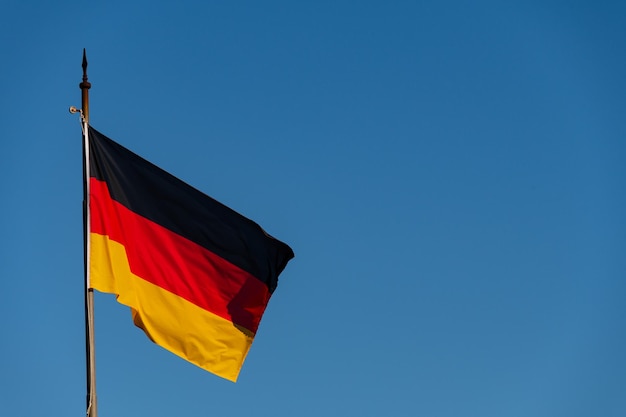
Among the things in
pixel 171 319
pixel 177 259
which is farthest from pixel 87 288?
pixel 177 259

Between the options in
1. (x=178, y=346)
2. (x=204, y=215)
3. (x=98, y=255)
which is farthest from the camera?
(x=204, y=215)

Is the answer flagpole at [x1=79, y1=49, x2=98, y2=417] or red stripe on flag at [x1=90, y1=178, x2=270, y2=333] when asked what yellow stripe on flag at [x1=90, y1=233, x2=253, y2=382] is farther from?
flagpole at [x1=79, y1=49, x2=98, y2=417]

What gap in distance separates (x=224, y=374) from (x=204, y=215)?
2824 millimetres

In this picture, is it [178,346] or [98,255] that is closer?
[98,255]

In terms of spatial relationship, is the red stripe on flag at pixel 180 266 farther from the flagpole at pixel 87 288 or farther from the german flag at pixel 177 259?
the flagpole at pixel 87 288

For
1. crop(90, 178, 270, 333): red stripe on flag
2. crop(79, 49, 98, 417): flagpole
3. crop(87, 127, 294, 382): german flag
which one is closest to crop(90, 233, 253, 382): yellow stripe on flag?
crop(87, 127, 294, 382): german flag

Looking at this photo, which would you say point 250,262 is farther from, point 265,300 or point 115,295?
point 115,295

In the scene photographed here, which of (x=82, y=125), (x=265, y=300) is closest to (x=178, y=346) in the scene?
(x=265, y=300)

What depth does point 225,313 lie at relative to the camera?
1966 cm

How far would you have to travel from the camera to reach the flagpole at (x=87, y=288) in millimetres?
15922

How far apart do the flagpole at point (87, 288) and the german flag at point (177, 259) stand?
0.53 ft

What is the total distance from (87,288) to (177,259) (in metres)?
2.79

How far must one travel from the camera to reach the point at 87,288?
16766mm

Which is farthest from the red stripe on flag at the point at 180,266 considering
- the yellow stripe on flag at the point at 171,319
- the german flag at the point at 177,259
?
the yellow stripe on flag at the point at 171,319
